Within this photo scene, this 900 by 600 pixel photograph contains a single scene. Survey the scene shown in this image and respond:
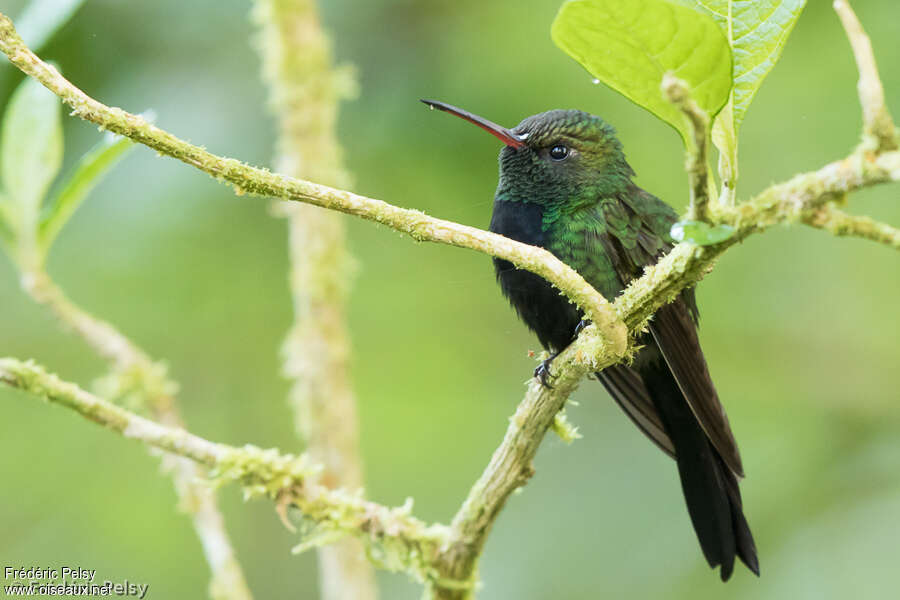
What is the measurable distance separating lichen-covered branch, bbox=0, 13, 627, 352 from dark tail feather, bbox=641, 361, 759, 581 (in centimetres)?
139

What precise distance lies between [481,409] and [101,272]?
191 centimetres

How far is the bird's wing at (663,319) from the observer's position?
223 cm

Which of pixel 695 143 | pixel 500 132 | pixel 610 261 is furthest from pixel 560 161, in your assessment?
pixel 695 143

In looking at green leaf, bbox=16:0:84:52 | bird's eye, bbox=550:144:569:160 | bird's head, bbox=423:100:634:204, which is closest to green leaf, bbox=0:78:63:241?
green leaf, bbox=16:0:84:52

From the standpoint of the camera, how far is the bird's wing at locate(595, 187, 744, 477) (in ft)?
7.30

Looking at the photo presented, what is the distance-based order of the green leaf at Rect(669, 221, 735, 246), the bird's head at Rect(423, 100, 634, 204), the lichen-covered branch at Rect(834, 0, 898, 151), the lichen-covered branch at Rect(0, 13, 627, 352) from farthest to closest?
the bird's head at Rect(423, 100, 634, 204) → the lichen-covered branch at Rect(0, 13, 627, 352) → the green leaf at Rect(669, 221, 735, 246) → the lichen-covered branch at Rect(834, 0, 898, 151)

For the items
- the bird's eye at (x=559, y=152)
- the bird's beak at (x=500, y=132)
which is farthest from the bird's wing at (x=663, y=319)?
the bird's beak at (x=500, y=132)

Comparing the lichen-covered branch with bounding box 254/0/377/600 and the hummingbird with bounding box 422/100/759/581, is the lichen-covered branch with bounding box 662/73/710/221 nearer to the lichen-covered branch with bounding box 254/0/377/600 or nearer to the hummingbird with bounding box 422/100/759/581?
the hummingbird with bounding box 422/100/759/581

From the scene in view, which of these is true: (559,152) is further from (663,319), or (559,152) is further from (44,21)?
(44,21)

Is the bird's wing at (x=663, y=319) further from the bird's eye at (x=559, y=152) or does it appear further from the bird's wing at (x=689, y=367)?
the bird's eye at (x=559, y=152)

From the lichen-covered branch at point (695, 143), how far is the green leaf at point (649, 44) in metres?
0.09

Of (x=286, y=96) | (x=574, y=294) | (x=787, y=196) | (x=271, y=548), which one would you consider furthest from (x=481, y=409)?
(x=787, y=196)

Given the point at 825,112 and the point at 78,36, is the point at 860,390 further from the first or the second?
the point at 78,36

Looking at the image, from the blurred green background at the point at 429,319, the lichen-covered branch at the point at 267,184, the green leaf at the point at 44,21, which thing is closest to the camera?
the lichen-covered branch at the point at 267,184
